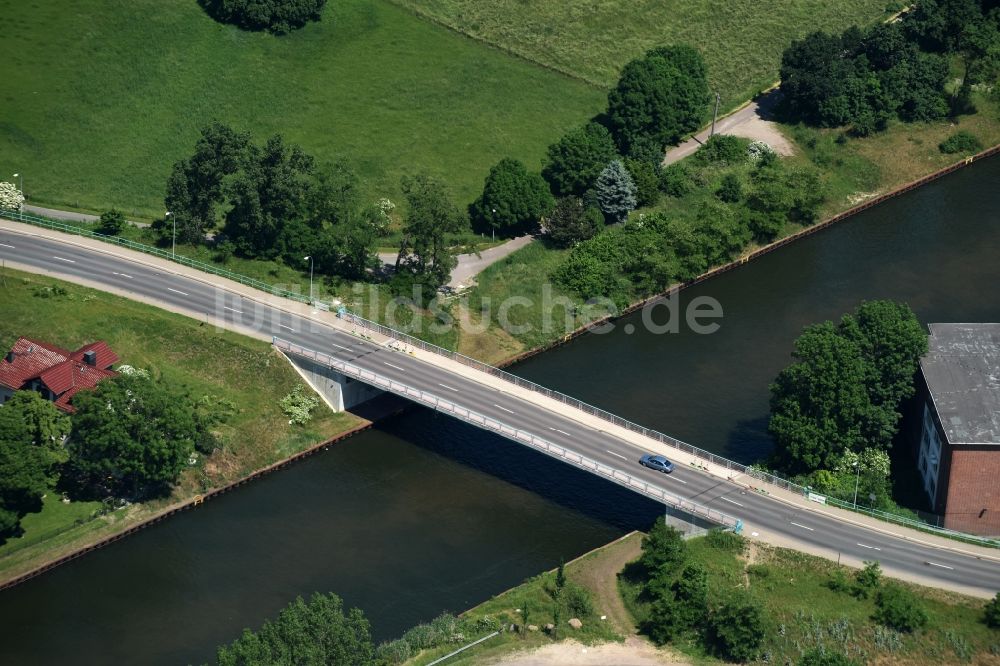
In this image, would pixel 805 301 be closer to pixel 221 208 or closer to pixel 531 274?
pixel 531 274

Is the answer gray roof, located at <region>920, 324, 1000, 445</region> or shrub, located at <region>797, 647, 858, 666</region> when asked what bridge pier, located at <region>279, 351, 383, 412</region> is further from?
shrub, located at <region>797, 647, 858, 666</region>

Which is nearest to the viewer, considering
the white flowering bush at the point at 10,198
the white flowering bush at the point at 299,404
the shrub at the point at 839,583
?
the shrub at the point at 839,583

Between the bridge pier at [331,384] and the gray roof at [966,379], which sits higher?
the gray roof at [966,379]

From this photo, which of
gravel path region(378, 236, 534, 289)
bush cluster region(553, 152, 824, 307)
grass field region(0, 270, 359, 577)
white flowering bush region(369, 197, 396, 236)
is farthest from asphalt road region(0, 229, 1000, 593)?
bush cluster region(553, 152, 824, 307)

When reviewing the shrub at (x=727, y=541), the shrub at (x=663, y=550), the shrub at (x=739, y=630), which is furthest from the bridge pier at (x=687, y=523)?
the shrub at (x=739, y=630)

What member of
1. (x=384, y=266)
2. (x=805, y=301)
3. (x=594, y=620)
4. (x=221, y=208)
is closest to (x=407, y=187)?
(x=384, y=266)

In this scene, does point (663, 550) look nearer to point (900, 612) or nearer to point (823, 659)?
point (823, 659)

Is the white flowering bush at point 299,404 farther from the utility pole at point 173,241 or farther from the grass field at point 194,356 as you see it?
the utility pole at point 173,241
